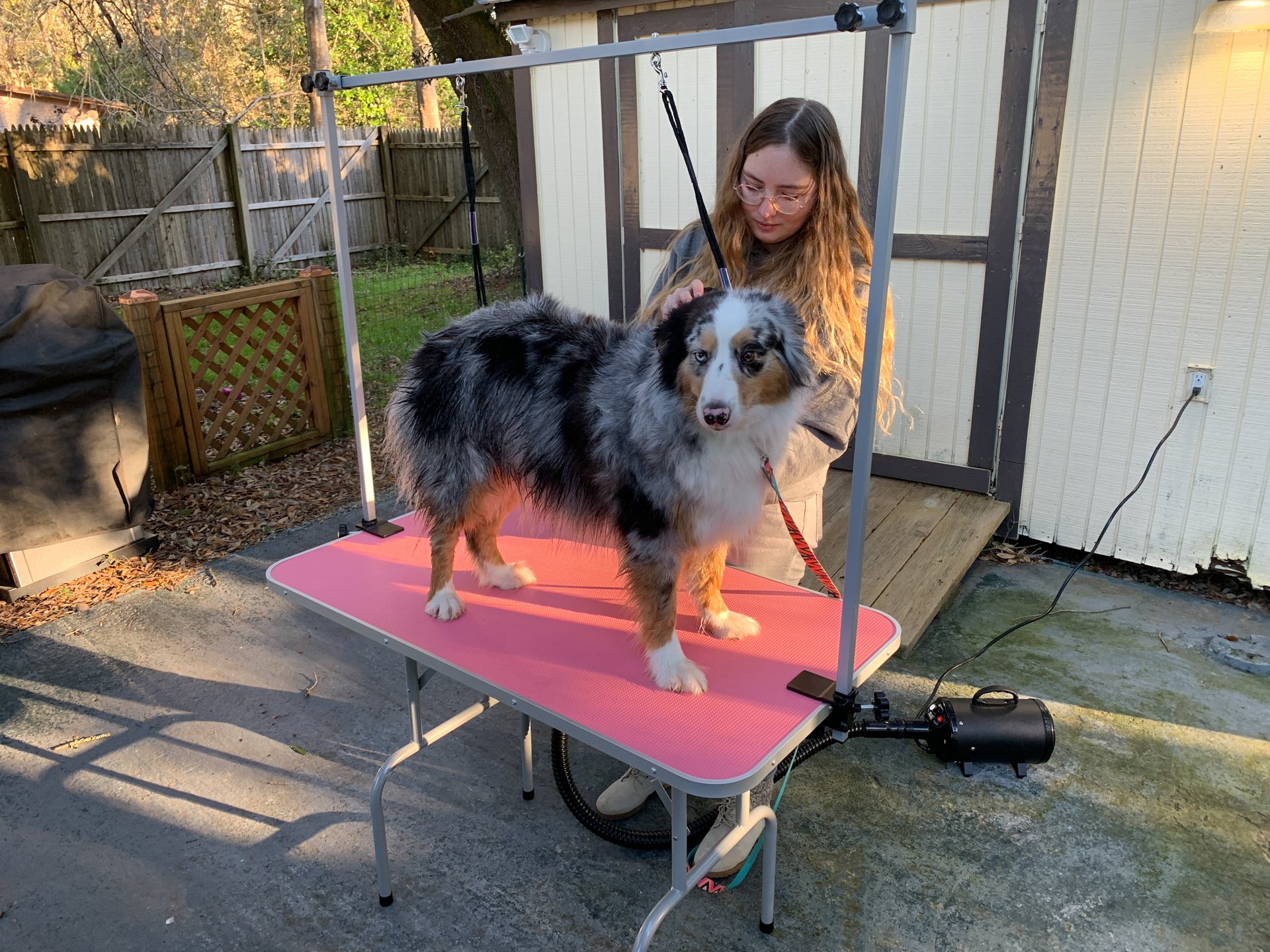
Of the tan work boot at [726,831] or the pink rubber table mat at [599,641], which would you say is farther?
the tan work boot at [726,831]

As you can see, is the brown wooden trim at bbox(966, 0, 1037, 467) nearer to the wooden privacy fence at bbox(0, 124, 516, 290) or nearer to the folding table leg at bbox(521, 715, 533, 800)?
the folding table leg at bbox(521, 715, 533, 800)

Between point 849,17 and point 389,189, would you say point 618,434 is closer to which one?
point 849,17

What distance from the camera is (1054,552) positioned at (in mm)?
4738

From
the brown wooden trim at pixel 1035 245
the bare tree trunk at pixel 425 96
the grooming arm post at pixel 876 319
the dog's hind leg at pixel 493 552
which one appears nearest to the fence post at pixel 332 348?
the dog's hind leg at pixel 493 552

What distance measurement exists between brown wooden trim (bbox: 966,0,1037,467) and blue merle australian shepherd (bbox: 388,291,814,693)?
2965mm

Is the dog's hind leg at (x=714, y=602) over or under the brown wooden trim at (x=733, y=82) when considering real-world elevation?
under

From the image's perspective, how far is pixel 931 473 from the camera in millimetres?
4977

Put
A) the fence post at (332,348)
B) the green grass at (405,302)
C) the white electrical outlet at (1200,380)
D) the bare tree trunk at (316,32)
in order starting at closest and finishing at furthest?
the white electrical outlet at (1200,380) < the fence post at (332,348) < the green grass at (405,302) < the bare tree trunk at (316,32)

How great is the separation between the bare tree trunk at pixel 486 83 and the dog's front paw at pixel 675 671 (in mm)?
5543

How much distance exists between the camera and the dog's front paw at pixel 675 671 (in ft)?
6.65

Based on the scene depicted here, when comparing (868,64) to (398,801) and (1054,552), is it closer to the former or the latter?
(1054,552)

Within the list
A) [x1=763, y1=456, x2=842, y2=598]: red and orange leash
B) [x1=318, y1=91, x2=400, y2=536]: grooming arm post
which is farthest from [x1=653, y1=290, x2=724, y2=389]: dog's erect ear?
[x1=318, y1=91, x2=400, y2=536]: grooming arm post

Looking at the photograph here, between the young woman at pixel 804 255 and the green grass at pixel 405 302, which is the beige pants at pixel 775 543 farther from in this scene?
the green grass at pixel 405 302

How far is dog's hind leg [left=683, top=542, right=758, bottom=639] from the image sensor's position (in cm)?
223
